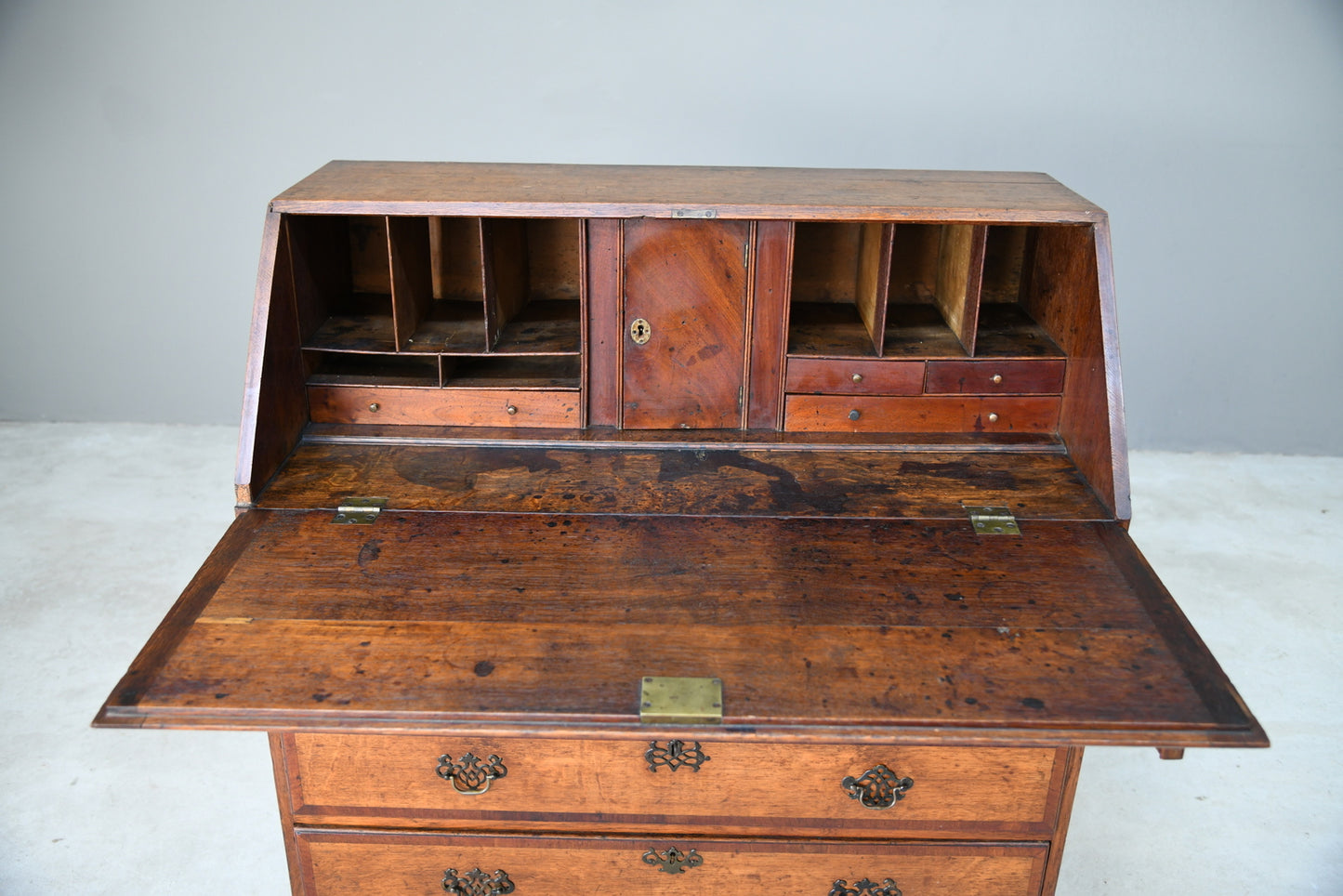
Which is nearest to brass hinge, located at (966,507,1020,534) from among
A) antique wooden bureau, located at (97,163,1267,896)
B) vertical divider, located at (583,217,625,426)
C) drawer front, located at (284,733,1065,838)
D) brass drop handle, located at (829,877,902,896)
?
antique wooden bureau, located at (97,163,1267,896)

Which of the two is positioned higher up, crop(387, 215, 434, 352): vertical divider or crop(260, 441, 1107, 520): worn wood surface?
crop(387, 215, 434, 352): vertical divider

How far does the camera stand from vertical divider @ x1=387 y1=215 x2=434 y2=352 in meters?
2.33

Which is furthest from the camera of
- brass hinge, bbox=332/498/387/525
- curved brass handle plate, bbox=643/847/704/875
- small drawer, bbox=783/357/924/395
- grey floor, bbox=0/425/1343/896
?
grey floor, bbox=0/425/1343/896

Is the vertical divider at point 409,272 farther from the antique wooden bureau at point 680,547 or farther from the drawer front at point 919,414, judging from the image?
the drawer front at point 919,414

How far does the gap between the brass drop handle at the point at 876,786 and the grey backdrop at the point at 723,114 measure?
2.73m

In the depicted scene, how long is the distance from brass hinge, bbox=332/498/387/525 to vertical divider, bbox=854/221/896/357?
42.5 inches

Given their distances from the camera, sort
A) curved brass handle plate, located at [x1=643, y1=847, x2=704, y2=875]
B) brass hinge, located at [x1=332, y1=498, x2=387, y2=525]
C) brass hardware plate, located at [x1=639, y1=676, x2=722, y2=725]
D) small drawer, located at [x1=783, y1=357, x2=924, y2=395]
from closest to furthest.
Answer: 1. brass hardware plate, located at [x1=639, y1=676, x2=722, y2=725]
2. curved brass handle plate, located at [x1=643, y1=847, x2=704, y2=875]
3. brass hinge, located at [x1=332, y1=498, x2=387, y2=525]
4. small drawer, located at [x1=783, y1=357, x2=924, y2=395]

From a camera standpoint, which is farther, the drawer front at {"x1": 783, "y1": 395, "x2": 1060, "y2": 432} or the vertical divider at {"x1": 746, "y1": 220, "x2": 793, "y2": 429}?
the drawer front at {"x1": 783, "y1": 395, "x2": 1060, "y2": 432}

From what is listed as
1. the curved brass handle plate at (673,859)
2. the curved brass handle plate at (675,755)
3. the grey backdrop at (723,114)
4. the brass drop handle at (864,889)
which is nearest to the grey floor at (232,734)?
the grey backdrop at (723,114)

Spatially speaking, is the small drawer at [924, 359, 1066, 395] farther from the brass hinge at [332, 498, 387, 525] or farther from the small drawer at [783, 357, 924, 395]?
the brass hinge at [332, 498, 387, 525]

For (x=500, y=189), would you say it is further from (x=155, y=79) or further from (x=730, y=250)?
(x=155, y=79)

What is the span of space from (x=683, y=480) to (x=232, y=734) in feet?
5.32

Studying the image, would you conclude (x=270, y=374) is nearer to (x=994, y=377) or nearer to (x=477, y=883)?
(x=477, y=883)

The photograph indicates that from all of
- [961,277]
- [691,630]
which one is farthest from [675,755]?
[961,277]
